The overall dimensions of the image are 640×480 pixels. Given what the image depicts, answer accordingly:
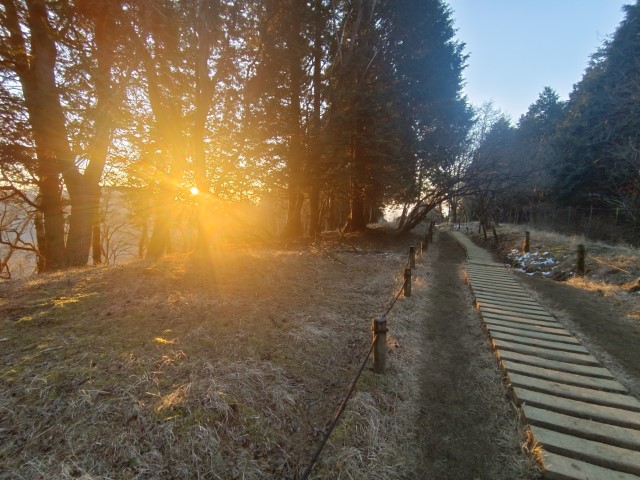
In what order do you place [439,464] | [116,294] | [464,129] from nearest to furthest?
[439,464]
[116,294]
[464,129]

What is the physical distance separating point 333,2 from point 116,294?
1541 cm

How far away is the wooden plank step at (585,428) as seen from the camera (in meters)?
2.90

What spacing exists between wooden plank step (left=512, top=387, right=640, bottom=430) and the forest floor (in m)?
0.26

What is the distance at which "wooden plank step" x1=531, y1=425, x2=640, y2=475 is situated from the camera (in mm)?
2635

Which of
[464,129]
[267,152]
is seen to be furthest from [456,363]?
[464,129]

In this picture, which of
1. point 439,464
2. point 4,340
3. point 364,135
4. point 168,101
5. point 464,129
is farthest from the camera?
point 464,129

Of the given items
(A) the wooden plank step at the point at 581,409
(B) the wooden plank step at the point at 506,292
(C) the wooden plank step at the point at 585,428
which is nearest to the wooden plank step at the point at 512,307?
(B) the wooden plank step at the point at 506,292

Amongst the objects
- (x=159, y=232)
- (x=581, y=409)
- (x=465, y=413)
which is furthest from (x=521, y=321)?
(x=159, y=232)

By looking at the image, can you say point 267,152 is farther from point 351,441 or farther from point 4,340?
point 351,441

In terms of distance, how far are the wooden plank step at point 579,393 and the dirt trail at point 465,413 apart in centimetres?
31

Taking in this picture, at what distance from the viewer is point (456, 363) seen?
472 centimetres

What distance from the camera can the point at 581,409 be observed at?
3324 millimetres

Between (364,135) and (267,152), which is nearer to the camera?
(267,152)

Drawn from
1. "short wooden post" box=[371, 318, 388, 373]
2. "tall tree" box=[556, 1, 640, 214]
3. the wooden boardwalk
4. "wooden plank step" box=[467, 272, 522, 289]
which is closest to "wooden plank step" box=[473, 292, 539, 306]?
the wooden boardwalk
